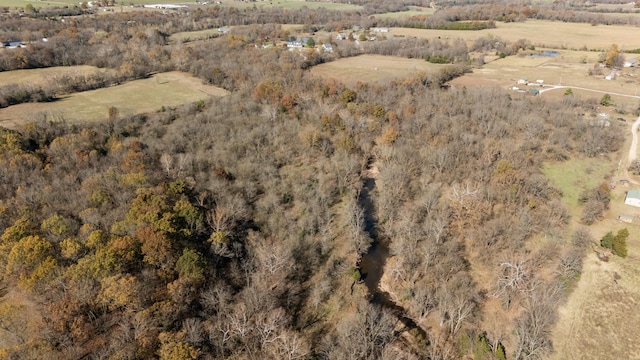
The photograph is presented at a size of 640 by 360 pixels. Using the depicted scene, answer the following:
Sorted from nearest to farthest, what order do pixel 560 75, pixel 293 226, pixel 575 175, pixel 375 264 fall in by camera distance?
pixel 375 264 → pixel 293 226 → pixel 575 175 → pixel 560 75

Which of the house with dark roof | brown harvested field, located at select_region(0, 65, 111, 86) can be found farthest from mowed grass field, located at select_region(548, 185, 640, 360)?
the house with dark roof

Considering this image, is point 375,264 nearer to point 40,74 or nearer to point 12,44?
point 40,74

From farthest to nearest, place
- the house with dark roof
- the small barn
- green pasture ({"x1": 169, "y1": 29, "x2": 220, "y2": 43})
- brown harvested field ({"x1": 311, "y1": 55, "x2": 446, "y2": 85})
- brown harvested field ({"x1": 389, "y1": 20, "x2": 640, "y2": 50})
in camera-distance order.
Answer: green pasture ({"x1": 169, "y1": 29, "x2": 220, "y2": 43}) → brown harvested field ({"x1": 389, "y1": 20, "x2": 640, "y2": 50}) → the house with dark roof → brown harvested field ({"x1": 311, "y1": 55, "x2": 446, "y2": 85}) → the small barn

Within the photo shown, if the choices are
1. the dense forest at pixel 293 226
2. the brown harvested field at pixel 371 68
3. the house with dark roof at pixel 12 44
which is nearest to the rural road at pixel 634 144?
the dense forest at pixel 293 226

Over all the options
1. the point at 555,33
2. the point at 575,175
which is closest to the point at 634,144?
the point at 575,175

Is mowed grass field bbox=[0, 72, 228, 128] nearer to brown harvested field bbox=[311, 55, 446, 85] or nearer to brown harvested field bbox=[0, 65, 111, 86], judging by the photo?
brown harvested field bbox=[0, 65, 111, 86]

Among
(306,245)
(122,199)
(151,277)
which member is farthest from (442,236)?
(122,199)
